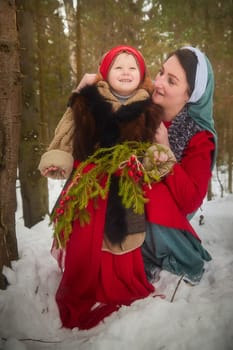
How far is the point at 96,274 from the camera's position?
1.79 meters

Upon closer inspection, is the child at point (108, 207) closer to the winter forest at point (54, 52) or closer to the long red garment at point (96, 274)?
the long red garment at point (96, 274)

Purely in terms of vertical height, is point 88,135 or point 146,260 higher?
point 88,135

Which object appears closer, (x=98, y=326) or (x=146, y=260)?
(x=98, y=326)

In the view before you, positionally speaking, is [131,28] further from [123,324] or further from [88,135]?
[123,324]

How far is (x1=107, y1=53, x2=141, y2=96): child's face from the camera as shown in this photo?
1.80 m

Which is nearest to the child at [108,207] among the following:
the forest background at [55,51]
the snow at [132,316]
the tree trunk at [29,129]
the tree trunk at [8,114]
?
the snow at [132,316]

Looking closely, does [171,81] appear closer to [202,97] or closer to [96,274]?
[202,97]

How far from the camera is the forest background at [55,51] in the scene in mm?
1790

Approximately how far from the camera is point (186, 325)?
1.42 meters

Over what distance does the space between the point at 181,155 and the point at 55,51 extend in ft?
10.9

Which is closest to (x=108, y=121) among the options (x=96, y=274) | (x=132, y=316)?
(x=96, y=274)

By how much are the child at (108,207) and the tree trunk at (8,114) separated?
212 mm

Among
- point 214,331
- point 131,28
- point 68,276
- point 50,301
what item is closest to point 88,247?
point 68,276

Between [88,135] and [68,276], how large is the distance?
833 mm
